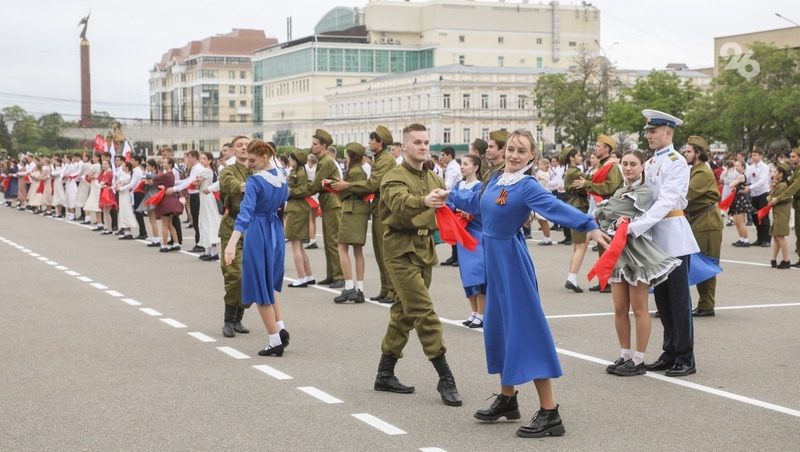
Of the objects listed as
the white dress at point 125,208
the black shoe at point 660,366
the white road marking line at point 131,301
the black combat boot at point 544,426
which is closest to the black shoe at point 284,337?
the black shoe at point 660,366

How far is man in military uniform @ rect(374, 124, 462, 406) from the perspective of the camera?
852 cm

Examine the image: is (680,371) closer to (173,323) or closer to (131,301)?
(173,323)

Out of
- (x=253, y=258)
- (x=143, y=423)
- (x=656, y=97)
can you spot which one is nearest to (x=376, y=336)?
(x=253, y=258)

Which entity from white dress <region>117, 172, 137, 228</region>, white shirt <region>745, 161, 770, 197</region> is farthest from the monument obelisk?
white shirt <region>745, 161, 770, 197</region>

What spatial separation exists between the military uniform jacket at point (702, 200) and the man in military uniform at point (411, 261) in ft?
15.1

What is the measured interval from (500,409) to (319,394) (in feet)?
5.21

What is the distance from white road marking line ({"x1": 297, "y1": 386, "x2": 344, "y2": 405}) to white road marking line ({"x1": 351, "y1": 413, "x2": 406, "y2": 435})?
1.56 feet

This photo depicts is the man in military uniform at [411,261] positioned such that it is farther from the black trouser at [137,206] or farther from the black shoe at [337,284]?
the black trouser at [137,206]

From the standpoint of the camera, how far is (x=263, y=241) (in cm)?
1075

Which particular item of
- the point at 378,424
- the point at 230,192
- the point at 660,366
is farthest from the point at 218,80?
the point at 378,424

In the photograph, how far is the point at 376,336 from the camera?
11805mm

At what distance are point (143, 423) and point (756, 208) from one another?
67.5ft

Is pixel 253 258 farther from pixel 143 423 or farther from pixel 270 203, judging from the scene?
pixel 143 423

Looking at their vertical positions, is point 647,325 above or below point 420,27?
below
